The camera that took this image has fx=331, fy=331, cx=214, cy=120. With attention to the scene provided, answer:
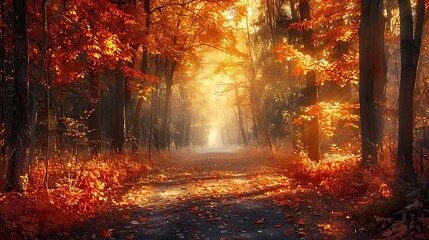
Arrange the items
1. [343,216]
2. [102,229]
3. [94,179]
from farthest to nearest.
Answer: [94,179] → [343,216] → [102,229]

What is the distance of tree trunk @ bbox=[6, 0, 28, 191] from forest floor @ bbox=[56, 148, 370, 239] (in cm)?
223

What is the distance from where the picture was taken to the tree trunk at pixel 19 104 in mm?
7984

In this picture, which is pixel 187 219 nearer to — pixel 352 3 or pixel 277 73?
pixel 352 3

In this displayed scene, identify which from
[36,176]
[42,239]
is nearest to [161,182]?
[36,176]

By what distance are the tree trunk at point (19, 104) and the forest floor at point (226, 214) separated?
87.6 inches

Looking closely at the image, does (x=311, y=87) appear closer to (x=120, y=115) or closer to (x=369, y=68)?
(x=369, y=68)

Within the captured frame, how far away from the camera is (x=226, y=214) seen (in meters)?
8.06

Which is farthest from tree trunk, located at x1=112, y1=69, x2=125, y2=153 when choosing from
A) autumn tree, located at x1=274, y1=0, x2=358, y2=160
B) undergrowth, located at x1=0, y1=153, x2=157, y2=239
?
autumn tree, located at x1=274, y1=0, x2=358, y2=160

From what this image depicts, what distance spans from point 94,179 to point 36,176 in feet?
5.20

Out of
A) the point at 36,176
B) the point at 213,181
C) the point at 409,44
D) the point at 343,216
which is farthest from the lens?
the point at 213,181

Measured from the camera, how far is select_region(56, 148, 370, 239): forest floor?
657 centimetres

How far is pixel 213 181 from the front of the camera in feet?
43.6

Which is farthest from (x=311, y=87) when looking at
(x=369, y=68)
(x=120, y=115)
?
(x=120, y=115)

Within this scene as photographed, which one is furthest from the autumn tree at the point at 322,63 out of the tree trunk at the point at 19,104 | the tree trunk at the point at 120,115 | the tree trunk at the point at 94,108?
the tree trunk at the point at 94,108
